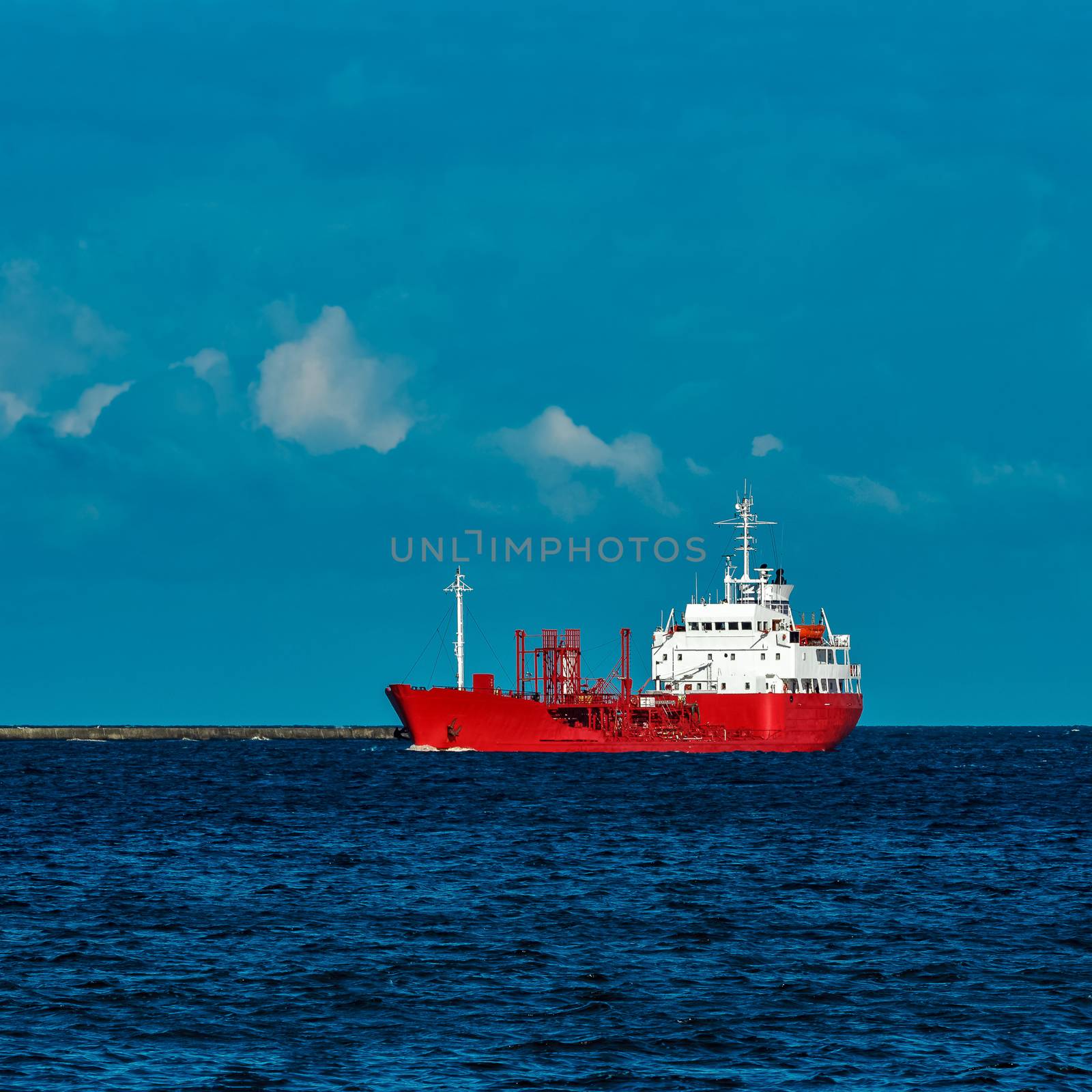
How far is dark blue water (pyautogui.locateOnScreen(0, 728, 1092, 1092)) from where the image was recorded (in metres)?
19.3

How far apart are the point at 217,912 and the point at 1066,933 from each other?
1601 centimetres

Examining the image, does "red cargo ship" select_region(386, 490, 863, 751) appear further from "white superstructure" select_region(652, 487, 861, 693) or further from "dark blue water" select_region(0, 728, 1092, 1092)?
"dark blue water" select_region(0, 728, 1092, 1092)

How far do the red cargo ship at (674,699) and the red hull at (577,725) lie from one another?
0.24ft

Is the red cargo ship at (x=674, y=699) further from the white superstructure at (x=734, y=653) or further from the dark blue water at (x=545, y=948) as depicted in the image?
the dark blue water at (x=545, y=948)

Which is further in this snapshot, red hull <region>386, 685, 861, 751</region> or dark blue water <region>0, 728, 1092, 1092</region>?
red hull <region>386, 685, 861, 751</region>

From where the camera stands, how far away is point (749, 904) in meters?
32.2

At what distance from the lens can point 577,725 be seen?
97.6m

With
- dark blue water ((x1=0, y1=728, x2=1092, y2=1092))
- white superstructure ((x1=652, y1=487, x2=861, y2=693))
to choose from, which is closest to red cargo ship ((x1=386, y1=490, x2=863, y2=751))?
white superstructure ((x1=652, y1=487, x2=861, y2=693))

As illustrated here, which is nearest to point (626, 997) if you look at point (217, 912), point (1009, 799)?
point (217, 912)

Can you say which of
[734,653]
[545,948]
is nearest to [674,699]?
[734,653]

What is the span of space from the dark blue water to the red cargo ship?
124ft

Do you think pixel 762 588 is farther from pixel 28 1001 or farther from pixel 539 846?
pixel 28 1001

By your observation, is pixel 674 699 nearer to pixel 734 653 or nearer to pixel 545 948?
pixel 734 653

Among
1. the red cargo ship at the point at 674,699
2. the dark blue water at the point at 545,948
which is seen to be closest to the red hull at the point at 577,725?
the red cargo ship at the point at 674,699
